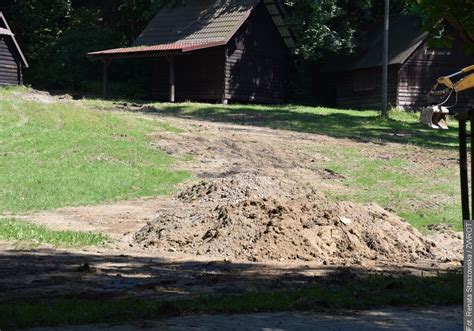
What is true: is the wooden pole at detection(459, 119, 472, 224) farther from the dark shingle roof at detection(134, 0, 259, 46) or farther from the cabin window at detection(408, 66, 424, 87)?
the cabin window at detection(408, 66, 424, 87)

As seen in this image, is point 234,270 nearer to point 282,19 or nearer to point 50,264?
point 50,264

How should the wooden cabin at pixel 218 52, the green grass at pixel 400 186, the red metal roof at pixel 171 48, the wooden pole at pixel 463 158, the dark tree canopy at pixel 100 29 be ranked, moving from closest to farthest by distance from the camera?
1. the wooden pole at pixel 463 158
2. the green grass at pixel 400 186
3. the red metal roof at pixel 171 48
4. the wooden cabin at pixel 218 52
5. the dark tree canopy at pixel 100 29

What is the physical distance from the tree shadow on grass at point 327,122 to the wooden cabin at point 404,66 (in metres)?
5.74

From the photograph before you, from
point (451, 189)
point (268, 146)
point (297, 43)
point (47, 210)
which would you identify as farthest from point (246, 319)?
point (297, 43)

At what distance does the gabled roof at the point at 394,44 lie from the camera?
146ft

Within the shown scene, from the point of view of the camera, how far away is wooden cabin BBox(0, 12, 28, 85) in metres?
45.4

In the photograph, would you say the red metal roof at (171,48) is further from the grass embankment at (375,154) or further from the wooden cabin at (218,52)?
the grass embankment at (375,154)

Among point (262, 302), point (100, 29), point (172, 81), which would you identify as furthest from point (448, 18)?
point (100, 29)

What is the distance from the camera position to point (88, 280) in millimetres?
10844

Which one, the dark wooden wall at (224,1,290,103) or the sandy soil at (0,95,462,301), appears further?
the dark wooden wall at (224,1,290,103)

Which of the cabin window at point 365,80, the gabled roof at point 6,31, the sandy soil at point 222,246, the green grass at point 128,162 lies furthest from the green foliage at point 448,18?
the gabled roof at point 6,31

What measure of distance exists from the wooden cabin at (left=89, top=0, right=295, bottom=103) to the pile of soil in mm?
26230

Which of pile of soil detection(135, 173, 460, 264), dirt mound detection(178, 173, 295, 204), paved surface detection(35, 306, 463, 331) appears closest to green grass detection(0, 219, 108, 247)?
pile of soil detection(135, 173, 460, 264)

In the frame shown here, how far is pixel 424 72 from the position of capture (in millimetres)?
45375
